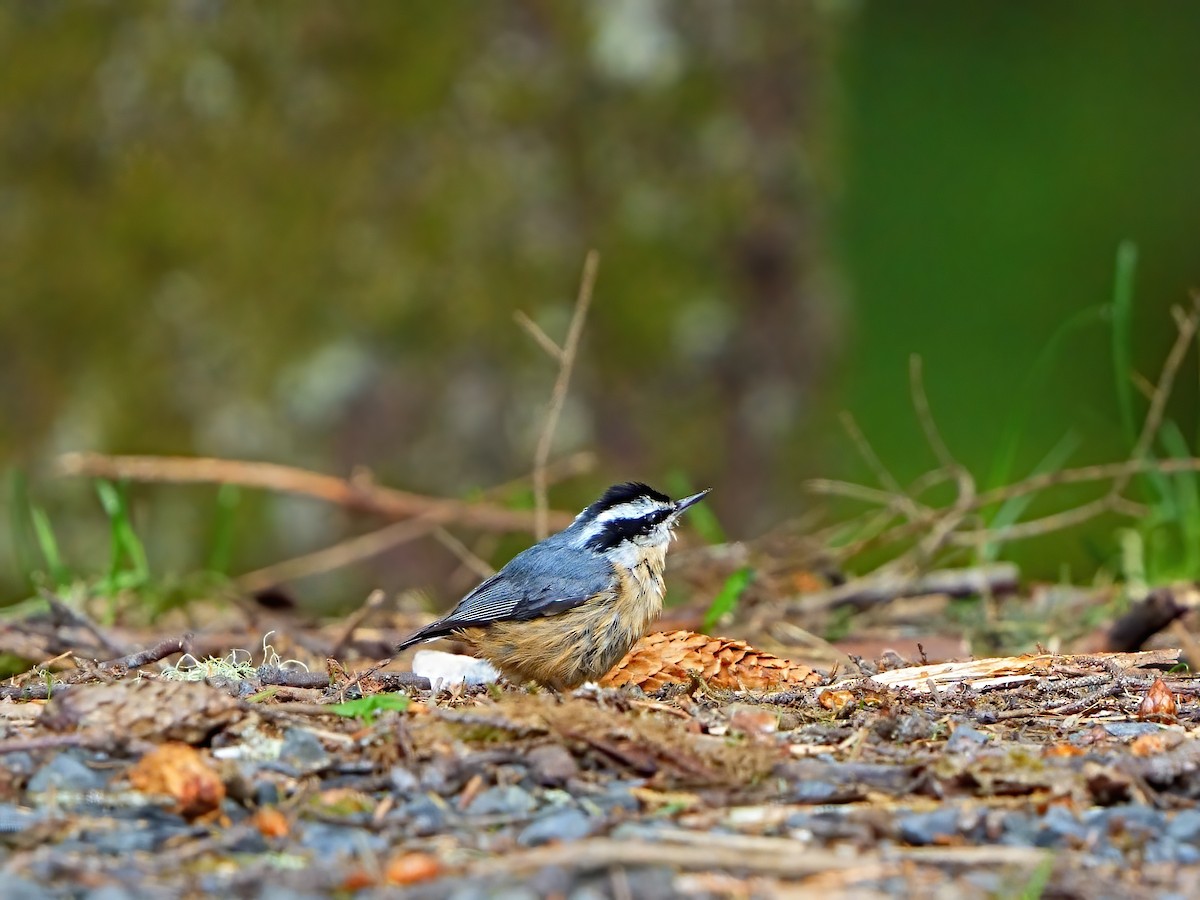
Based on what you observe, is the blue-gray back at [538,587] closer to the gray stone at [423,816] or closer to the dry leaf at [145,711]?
the dry leaf at [145,711]

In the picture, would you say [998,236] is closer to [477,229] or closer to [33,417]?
[477,229]

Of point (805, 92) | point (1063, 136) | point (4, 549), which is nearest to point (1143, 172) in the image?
point (1063, 136)

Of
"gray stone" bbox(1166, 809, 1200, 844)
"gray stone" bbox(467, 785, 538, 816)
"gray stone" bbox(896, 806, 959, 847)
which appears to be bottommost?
"gray stone" bbox(1166, 809, 1200, 844)

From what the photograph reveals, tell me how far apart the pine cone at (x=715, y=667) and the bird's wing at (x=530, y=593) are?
0.47 metres

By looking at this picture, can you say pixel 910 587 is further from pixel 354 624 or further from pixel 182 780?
pixel 182 780

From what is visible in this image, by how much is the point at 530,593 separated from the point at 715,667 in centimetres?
81

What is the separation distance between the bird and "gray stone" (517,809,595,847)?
172 cm

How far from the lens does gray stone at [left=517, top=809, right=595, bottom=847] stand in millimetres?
2068

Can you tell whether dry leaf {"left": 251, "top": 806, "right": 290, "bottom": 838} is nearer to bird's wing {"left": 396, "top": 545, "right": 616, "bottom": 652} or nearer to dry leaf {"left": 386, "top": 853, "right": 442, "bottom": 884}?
A: dry leaf {"left": 386, "top": 853, "right": 442, "bottom": 884}

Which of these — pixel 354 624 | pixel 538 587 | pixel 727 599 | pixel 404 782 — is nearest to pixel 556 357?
pixel 538 587

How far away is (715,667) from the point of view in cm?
332

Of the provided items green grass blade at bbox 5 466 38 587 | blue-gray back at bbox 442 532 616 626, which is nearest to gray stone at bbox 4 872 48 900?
blue-gray back at bbox 442 532 616 626

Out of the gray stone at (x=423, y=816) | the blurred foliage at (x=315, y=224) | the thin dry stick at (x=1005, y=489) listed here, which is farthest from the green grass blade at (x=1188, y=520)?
the gray stone at (x=423, y=816)

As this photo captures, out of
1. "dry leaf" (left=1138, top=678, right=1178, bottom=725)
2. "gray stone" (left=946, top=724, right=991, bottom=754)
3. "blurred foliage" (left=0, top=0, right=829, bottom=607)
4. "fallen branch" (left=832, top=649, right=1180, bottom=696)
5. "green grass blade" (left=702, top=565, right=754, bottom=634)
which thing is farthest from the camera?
"blurred foliage" (left=0, top=0, right=829, bottom=607)
